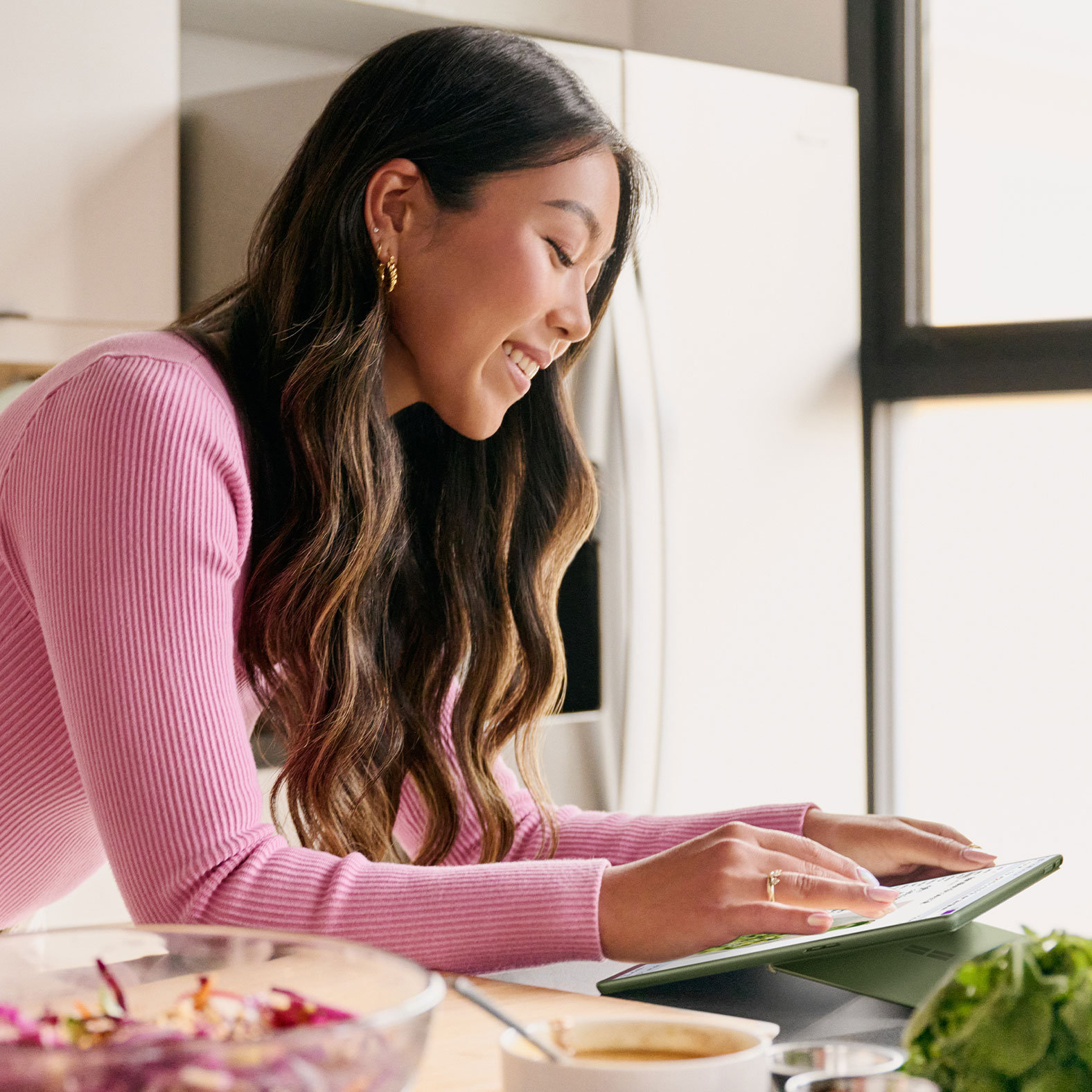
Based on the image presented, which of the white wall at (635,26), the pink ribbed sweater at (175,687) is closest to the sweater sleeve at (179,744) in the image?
the pink ribbed sweater at (175,687)

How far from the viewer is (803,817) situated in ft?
3.63

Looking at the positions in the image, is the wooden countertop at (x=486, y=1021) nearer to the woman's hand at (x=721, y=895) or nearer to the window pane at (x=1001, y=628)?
the woman's hand at (x=721, y=895)

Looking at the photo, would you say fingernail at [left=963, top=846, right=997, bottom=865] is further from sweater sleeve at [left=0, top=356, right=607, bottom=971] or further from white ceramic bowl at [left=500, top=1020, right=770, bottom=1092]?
white ceramic bowl at [left=500, top=1020, right=770, bottom=1092]

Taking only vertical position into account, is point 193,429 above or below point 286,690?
above

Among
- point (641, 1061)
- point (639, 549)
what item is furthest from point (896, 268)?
point (641, 1061)

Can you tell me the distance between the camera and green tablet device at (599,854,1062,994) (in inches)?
30.4

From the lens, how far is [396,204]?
1.21m

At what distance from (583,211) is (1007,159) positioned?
1562mm

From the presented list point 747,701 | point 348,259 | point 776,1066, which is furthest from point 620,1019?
point 747,701

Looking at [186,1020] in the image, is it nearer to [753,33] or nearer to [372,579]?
[372,579]

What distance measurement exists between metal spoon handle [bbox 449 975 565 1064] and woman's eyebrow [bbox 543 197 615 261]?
827 millimetres

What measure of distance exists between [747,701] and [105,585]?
1534 millimetres

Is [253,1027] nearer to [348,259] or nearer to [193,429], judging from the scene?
[193,429]

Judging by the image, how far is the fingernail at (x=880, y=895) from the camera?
81 centimetres
